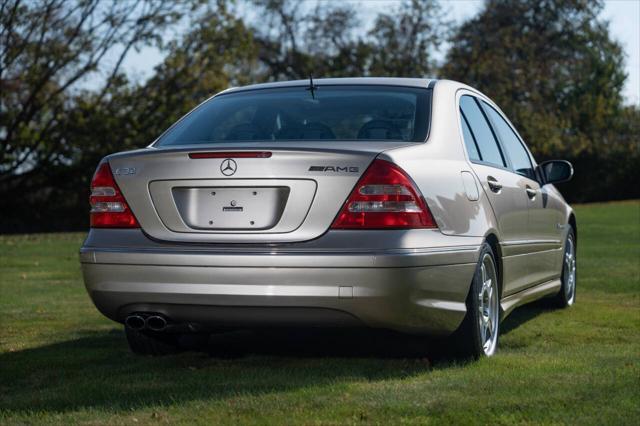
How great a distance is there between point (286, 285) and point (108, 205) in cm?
112

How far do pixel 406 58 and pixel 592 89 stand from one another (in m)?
19.1

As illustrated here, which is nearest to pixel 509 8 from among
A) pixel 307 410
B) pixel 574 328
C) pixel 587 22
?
pixel 587 22

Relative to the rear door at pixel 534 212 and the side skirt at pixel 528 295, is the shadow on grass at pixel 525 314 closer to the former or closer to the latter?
the side skirt at pixel 528 295

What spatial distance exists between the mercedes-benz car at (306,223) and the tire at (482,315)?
0.04ft

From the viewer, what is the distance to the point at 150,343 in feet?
22.1

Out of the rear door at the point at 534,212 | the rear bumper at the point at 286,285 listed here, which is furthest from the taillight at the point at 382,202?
the rear door at the point at 534,212

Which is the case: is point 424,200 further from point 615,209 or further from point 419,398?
point 615,209

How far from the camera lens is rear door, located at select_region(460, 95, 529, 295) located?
22.1ft

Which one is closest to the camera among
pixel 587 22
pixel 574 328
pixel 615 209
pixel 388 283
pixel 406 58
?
pixel 388 283

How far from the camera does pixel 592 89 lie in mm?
59062

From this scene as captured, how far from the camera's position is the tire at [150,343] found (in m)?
6.73

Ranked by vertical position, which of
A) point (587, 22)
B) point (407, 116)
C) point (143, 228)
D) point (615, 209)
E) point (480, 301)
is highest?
point (587, 22)

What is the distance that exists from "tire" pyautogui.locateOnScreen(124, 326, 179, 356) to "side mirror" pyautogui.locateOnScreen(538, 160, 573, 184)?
3207 millimetres

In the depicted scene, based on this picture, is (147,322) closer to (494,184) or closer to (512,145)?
(494,184)
